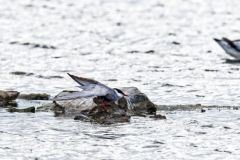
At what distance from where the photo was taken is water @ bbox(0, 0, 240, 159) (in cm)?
830

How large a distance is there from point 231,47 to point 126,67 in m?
A: 2.43

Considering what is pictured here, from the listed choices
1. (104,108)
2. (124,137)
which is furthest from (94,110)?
(124,137)

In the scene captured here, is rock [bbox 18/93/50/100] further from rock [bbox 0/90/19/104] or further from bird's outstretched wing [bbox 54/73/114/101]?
bird's outstretched wing [bbox 54/73/114/101]

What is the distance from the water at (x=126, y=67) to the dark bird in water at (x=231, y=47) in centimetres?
21

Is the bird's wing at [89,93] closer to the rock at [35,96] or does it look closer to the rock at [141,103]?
the rock at [141,103]

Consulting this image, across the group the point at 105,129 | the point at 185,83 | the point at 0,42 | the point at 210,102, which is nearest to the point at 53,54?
the point at 0,42

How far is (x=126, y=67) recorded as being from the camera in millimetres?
13594

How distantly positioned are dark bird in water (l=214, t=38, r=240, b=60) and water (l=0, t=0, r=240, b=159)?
213 millimetres

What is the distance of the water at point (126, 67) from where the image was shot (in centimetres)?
830

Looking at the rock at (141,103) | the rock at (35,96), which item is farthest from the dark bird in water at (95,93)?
the rock at (35,96)

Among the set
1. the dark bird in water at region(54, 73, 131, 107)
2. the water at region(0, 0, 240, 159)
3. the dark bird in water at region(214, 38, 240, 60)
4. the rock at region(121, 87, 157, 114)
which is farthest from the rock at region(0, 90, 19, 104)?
the dark bird in water at region(214, 38, 240, 60)

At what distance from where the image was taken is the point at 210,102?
1073 cm

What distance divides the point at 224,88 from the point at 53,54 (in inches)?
162

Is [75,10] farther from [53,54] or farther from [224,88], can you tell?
[224,88]
